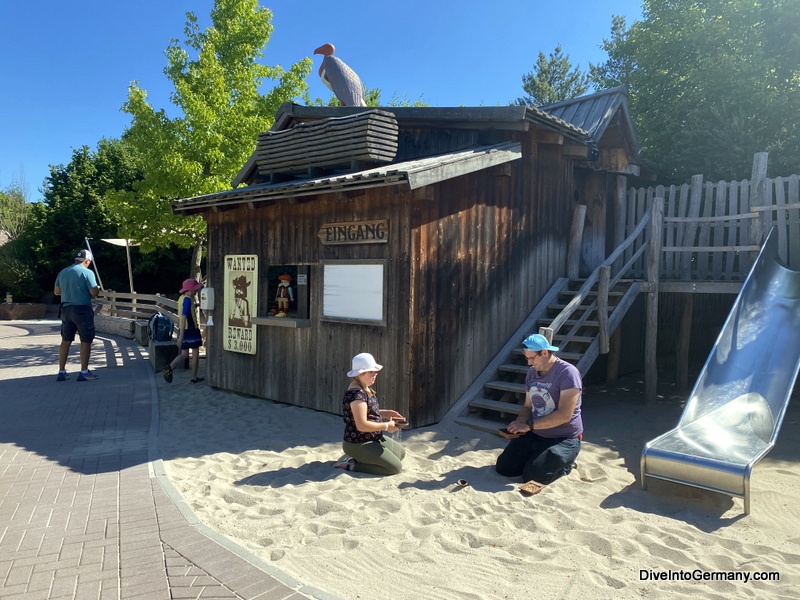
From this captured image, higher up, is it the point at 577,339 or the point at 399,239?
the point at 399,239

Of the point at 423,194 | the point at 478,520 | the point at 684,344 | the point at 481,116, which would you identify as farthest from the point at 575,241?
the point at 478,520

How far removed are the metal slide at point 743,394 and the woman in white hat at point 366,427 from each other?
7.41 ft

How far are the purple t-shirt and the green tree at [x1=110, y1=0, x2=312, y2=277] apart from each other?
1231cm

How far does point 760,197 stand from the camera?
27.3 feet

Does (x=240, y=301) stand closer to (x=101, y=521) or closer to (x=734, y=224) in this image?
(x=101, y=521)

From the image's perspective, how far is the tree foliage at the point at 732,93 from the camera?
1175 centimetres

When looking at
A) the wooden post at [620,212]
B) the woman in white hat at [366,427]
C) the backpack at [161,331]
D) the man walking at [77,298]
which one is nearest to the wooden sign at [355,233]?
the woman in white hat at [366,427]

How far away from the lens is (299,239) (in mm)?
8609

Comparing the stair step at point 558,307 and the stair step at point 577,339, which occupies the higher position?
the stair step at point 558,307

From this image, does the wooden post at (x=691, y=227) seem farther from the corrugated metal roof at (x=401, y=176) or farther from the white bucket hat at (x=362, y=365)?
the white bucket hat at (x=362, y=365)

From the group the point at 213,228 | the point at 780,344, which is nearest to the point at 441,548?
the point at 780,344

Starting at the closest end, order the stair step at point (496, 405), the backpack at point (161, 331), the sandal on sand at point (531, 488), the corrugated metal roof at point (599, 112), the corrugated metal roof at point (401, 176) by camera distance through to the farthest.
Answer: the sandal on sand at point (531, 488)
the corrugated metal roof at point (401, 176)
the stair step at point (496, 405)
the corrugated metal roof at point (599, 112)
the backpack at point (161, 331)

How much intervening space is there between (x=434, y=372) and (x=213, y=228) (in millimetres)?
5060

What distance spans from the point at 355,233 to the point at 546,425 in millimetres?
3541
